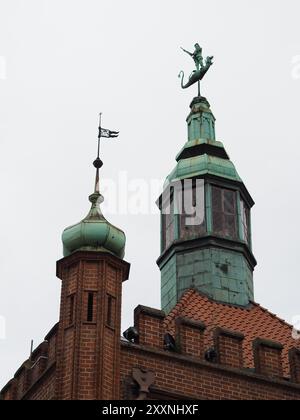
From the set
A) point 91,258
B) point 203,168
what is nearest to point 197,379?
point 91,258

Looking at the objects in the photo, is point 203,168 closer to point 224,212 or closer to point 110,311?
point 224,212

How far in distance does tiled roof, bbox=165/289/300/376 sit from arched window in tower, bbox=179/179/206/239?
2229 millimetres

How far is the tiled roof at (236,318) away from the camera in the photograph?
27.6 meters

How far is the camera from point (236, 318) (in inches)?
1125

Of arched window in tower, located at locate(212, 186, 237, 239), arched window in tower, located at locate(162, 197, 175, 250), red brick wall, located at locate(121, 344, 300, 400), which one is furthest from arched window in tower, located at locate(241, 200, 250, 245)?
red brick wall, located at locate(121, 344, 300, 400)

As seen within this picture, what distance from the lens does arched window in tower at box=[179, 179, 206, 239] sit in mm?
31266

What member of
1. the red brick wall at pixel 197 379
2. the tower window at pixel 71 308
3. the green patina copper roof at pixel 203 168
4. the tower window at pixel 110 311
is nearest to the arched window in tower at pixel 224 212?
the green patina copper roof at pixel 203 168

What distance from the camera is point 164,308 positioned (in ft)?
100

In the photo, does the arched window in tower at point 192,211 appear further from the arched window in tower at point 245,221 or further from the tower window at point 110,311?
the tower window at point 110,311

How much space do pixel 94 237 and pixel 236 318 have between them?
6.24 m

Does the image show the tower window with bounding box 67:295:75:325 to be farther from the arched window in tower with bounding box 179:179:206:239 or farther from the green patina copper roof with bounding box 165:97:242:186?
the green patina copper roof with bounding box 165:97:242:186
